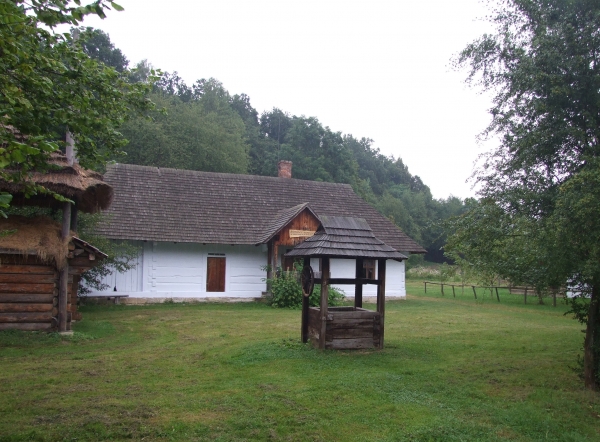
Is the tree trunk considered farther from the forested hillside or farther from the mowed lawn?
the forested hillside

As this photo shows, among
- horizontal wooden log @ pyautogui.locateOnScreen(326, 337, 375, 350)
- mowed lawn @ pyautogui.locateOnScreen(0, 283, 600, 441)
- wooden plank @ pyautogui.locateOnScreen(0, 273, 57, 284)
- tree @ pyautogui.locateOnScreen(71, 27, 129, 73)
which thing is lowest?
mowed lawn @ pyautogui.locateOnScreen(0, 283, 600, 441)

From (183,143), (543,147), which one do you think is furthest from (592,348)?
(183,143)

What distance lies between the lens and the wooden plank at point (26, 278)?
39.2 ft

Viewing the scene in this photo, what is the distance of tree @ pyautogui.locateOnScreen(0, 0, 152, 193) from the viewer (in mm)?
4688

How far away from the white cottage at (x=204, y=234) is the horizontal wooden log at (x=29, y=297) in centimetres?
758

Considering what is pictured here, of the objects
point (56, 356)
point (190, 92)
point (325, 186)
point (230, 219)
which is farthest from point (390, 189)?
point (56, 356)

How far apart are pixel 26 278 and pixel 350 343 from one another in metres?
8.00

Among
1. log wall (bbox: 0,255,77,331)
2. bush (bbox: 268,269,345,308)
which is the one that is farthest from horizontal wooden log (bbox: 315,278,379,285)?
bush (bbox: 268,269,345,308)

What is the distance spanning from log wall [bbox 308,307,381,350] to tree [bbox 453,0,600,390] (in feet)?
7.97

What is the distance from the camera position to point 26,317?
39.6 feet

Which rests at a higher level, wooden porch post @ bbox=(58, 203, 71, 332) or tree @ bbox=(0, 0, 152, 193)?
tree @ bbox=(0, 0, 152, 193)

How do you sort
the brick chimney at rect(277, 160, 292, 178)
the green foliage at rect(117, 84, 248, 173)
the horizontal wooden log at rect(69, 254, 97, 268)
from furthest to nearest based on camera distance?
the green foliage at rect(117, 84, 248, 173) < the brick chimney at rect(277, 160, 292, 178) < the horizontal wooden log at rect(69, 254, 97, 268)

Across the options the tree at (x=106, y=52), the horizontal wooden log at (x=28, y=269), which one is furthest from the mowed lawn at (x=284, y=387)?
the tree at (x=106, y=52)

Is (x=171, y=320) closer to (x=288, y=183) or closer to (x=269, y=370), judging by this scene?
(x=269, y=370)
